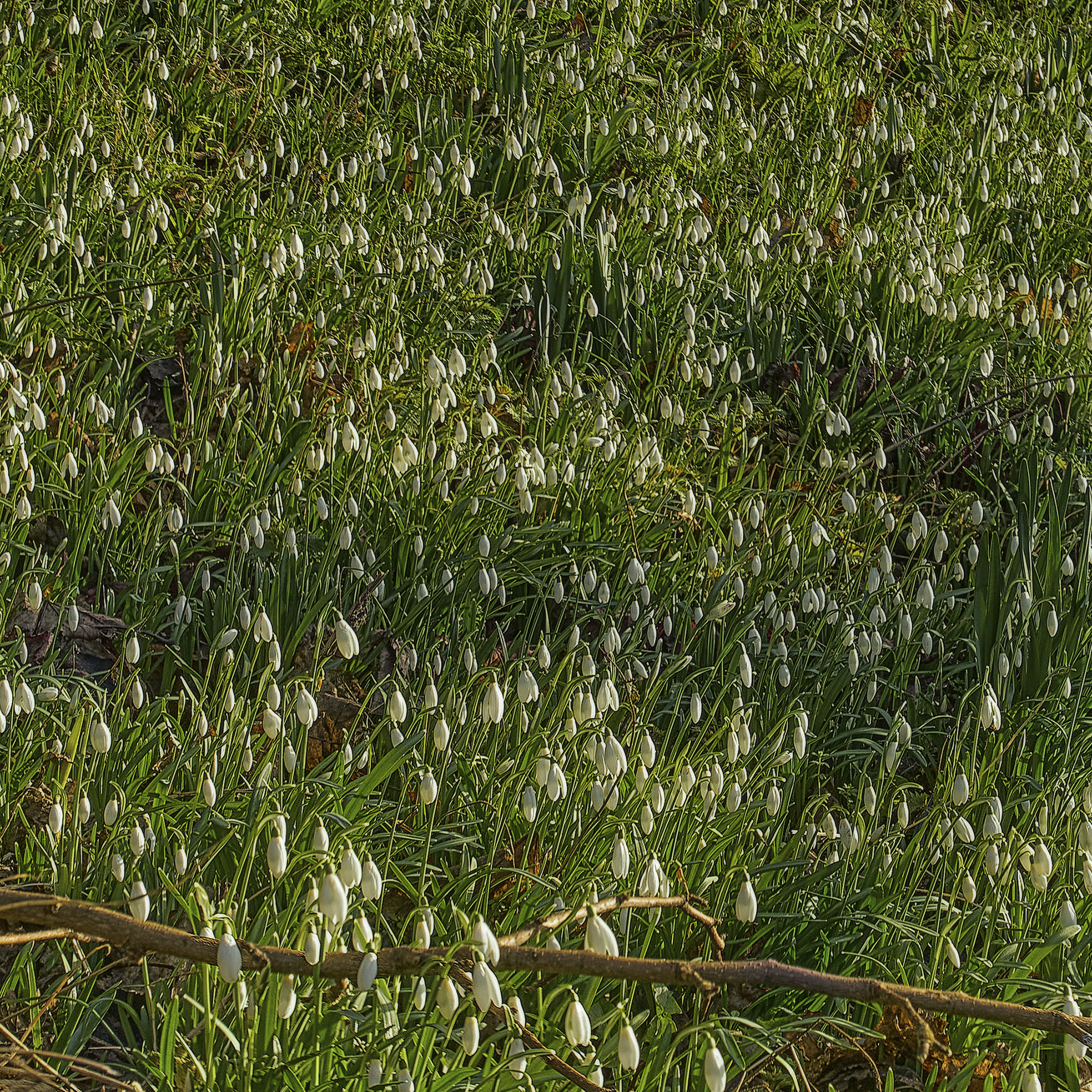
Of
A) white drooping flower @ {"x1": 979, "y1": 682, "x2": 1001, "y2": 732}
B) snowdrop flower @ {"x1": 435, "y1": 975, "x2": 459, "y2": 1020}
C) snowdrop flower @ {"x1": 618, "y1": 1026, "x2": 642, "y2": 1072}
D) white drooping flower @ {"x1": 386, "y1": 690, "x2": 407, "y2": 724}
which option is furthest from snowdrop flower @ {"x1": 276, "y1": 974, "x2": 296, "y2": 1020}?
white drooping flower @ {"x1": 979, "y1": 682, "x2": 1001, "y2": 732}

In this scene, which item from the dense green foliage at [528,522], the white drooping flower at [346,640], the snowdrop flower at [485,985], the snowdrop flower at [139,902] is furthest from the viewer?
the white drooping flower at [346,640]

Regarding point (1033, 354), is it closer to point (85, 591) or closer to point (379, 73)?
point (379, 73)

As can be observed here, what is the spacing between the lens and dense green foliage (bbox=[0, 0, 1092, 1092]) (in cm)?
247

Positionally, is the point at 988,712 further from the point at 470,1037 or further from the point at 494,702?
the point at 470,1037

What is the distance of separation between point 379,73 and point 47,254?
254 centimetres

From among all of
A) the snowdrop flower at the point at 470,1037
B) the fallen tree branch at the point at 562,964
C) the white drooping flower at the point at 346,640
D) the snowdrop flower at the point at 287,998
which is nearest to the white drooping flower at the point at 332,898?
the fallen tree branch at the point at 562,964

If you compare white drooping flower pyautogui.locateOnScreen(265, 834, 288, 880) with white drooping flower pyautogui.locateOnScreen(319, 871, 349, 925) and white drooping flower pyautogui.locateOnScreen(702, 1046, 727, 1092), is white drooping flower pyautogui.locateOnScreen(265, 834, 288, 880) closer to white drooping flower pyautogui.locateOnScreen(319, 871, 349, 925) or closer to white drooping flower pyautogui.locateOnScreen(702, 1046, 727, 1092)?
white drooping flower pyautogui.locateOnScreen(319, 871, 349, 925)

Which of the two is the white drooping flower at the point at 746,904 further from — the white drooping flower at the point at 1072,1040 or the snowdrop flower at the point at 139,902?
the snowdrop flower at the point at 139,902

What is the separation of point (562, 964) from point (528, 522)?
104 inches

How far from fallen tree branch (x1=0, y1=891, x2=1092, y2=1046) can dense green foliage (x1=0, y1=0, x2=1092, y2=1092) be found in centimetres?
14

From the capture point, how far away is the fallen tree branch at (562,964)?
1.46 m

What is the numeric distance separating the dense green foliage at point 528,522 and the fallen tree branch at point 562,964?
14cm

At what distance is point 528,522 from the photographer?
4.10m

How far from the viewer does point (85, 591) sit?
12.4 feet
